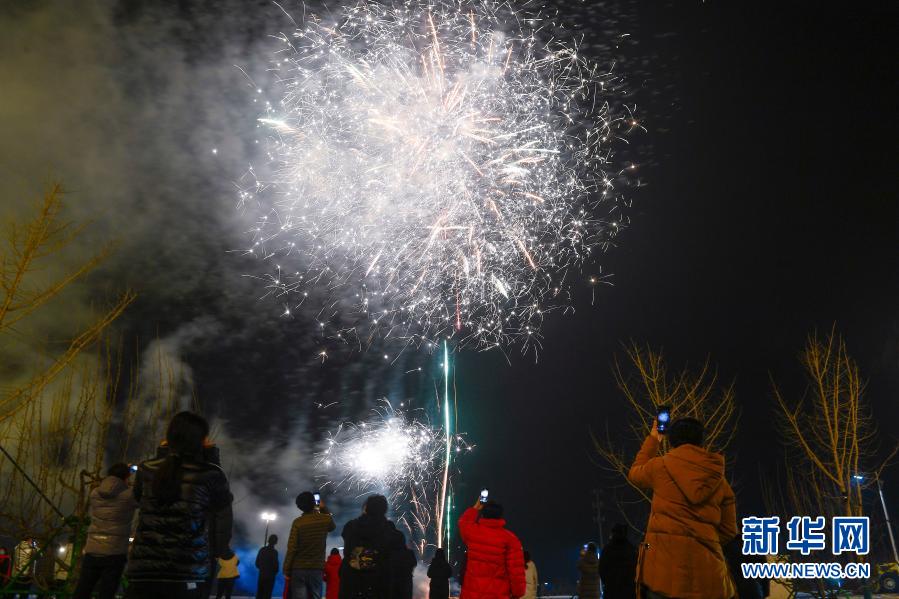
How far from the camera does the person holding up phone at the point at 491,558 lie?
590cm

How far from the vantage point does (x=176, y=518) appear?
356cm

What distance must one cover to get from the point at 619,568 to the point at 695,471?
4.34 m

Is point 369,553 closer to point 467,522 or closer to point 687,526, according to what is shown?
point 467,522

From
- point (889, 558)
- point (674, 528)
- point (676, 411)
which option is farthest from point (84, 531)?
point (889, 558)

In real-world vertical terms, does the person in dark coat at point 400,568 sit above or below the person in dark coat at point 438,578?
above

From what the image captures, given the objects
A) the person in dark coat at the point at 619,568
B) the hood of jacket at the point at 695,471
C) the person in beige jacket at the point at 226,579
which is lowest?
the person in beige jacket at the point at 226,579

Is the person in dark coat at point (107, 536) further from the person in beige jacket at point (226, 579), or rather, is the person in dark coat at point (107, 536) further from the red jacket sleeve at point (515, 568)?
the person in beige jacket at point (226, 579)

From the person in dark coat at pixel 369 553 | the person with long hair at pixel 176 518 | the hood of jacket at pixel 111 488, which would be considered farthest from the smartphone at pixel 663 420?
the hood of jacket at pixel 111 488

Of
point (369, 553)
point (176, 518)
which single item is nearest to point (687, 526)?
point (176, 518)

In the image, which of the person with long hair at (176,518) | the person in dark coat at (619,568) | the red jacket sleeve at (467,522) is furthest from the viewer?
the person in dark coat at (619,568)

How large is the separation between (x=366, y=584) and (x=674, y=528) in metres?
3.50

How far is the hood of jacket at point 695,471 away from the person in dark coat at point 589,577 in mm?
9162

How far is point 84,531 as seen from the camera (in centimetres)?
769

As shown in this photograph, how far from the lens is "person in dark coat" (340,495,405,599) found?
6.02 meters
